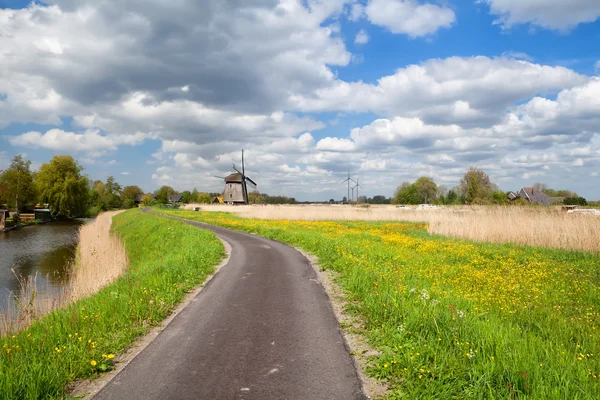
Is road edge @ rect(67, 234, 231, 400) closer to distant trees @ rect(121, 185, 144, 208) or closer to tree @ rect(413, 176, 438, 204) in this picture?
tree @ rect(413, 176, 438, 204)

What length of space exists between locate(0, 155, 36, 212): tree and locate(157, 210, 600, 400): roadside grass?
70.3 metres

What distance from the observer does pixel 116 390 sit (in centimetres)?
470

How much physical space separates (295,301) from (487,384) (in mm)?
4903

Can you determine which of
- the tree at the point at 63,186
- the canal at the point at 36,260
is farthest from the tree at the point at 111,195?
the canal at the point at 36,260

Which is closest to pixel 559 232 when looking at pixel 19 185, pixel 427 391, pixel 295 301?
pixel 295 301

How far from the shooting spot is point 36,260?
2572cm

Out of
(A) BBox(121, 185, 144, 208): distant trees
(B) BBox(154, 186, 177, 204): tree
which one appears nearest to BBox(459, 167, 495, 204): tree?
(B) BBox(154, 186, 177, 204): tree

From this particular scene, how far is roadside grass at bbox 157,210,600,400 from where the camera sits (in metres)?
4.54

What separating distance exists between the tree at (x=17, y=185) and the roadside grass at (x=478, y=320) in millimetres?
70336

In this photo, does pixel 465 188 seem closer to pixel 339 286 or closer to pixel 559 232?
pixel 559 232

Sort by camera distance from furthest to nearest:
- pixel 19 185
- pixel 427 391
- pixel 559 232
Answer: pixel 19 185 → pixel 559 232 → pixel 427 391

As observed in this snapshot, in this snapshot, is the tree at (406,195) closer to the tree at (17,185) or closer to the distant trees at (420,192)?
the distant trees at (420,192)

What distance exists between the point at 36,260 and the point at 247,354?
90.3 ft

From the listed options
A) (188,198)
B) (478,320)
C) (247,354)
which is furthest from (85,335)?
(188,198)
